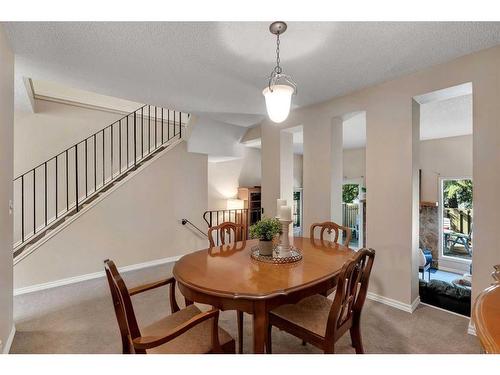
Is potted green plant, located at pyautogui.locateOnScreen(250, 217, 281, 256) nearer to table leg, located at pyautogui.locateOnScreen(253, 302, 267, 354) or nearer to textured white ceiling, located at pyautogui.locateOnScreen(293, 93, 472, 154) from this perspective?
table leg, located at pyautogui.locateOnScreen(253, 302, 267, 354)

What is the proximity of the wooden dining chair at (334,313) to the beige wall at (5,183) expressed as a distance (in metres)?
1.95

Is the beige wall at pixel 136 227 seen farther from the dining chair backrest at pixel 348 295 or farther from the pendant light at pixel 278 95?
the dining chair backrest at pixel 348 295

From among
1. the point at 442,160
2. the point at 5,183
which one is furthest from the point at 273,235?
the point at 442,160

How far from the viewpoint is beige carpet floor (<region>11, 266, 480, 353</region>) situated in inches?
74.5

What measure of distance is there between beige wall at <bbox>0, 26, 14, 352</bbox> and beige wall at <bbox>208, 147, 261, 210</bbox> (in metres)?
4.24

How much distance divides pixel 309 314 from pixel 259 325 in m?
0.48

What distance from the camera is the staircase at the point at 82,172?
11.8 ft

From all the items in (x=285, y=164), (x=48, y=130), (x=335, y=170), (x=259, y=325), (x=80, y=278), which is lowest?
(x=80, y=278)

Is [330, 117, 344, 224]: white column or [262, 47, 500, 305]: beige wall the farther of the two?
[330, 117, 344, 224]: white column

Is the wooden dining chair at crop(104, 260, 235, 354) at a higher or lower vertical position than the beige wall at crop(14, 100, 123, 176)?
lower

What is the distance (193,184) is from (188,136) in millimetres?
893

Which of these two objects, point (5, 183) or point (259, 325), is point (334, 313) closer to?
point (259, 325)

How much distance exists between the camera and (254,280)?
1438mm

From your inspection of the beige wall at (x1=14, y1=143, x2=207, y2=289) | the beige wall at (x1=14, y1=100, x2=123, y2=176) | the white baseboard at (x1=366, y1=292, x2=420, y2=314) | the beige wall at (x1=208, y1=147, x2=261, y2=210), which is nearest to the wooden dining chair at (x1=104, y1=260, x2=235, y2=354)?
the white baseboard at (x1=366, y1=292, x2=420, y2=314)
